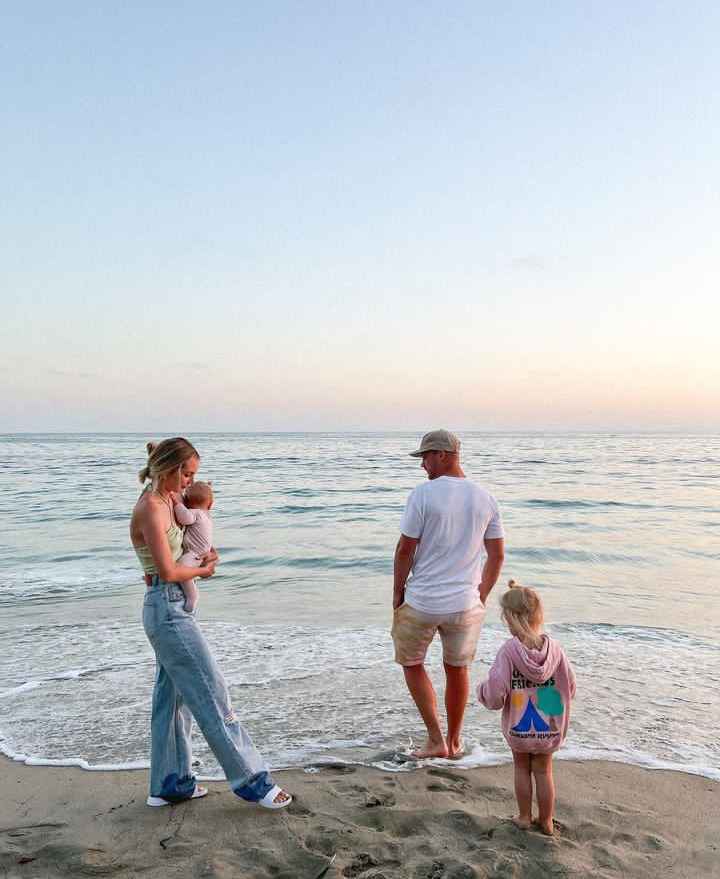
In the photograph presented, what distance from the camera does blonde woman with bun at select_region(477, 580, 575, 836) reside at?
3.68 meters

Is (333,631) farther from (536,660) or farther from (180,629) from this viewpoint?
(536,660)

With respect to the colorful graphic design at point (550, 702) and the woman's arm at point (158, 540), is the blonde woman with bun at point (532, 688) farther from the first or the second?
the woman's arm at point (158, 540)

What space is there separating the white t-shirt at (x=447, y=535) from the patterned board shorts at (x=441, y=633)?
0.17 feet

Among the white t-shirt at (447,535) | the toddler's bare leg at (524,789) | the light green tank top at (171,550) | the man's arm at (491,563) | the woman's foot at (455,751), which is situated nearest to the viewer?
the toddler's bare leg at (524,789)

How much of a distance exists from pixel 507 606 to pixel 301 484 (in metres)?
25.4

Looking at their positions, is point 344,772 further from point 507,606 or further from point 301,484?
point 301,484

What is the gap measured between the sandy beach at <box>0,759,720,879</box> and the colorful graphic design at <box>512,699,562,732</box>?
19.9 inches

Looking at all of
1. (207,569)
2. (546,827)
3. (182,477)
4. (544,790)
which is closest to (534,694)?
(544,790)

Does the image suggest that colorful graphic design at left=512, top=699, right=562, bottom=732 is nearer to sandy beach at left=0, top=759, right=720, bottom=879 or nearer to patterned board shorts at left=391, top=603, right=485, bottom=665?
sandy beach at left=0, top=759, right=720, bottom=879

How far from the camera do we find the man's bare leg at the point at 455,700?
4.88 m

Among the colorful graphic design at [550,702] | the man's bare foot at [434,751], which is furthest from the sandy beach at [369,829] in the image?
→ the colorful graphic design at [550,702]

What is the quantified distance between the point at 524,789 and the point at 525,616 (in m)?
0.89

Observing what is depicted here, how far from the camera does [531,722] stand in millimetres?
3697

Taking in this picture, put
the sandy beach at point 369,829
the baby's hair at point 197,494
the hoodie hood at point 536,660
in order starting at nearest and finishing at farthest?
the sandy beach at point 369,829 → the hoodie hood at point 536,660 → the baby's hair at point 197,494
